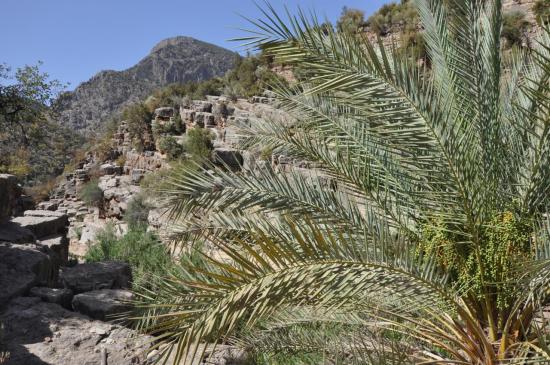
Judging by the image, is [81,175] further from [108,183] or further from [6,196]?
[6,196]

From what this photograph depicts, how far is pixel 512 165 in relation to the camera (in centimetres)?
321

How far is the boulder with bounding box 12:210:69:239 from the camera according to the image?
9133 mm

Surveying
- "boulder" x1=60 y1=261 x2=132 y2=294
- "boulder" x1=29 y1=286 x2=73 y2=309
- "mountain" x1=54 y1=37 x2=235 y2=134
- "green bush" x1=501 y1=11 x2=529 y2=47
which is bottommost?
"boulder" x1=60 y1=261 x2=132 y2=294

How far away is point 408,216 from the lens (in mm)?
3264

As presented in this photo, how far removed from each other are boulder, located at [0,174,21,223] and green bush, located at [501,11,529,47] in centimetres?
1595

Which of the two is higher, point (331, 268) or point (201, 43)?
point (201, 43)

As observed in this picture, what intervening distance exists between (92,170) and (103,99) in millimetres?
42653

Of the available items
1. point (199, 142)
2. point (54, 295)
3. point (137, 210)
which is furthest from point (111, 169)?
point (54, 295)

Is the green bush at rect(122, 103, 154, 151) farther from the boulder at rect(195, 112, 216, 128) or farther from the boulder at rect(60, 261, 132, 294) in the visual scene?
the boulder at rect(60, 261, 132, 294)

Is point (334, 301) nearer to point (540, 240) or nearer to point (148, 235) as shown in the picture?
point (540, 240)

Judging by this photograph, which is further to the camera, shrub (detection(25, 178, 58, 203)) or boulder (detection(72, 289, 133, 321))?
shrub (detection(25, 178, 58, 203))

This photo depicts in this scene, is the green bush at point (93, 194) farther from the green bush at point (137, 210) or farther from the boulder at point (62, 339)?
the boulder at point (62, 339)

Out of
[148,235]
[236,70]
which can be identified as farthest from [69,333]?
[236,70]

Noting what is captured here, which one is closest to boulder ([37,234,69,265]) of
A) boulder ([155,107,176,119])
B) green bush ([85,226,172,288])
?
green bush ([85,226,172,288])
